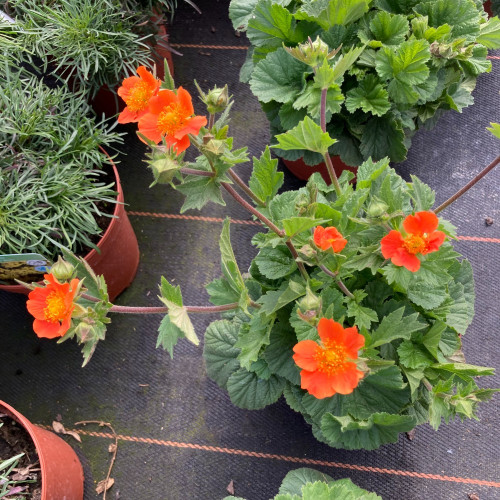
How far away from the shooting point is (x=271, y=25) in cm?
159

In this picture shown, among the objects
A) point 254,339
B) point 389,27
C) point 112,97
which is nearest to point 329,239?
point 254,339

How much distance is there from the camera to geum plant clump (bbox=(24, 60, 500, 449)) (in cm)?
96

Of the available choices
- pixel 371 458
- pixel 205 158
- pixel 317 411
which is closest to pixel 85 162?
pixel 205 158

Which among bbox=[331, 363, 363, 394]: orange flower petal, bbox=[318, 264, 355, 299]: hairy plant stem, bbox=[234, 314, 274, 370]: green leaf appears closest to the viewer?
bbox=[331, 363, 363, 394]: orange flower petal

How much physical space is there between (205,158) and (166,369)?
974mm

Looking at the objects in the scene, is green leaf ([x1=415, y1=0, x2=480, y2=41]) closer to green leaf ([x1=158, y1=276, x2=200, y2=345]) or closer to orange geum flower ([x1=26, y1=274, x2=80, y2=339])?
green leaf ([x1=158, y1=276, x2=200, y2=345])

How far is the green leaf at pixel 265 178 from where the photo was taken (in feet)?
4.34

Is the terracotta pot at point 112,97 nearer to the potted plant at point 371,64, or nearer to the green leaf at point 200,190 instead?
the potted plant at point 371,64

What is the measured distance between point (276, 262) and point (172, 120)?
0.47m

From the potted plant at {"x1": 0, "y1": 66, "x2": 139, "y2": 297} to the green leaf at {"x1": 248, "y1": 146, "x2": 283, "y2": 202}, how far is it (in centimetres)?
46

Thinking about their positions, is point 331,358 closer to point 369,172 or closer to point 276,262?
point 276,262

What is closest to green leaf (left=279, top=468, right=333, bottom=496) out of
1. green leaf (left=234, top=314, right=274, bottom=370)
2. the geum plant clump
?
the geum plant clump

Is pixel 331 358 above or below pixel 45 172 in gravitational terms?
above

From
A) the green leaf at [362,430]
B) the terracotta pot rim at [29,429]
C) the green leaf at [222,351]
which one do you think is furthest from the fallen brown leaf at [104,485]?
the green leaf at [362,430]
